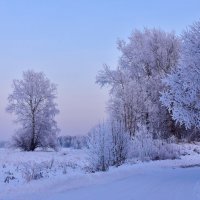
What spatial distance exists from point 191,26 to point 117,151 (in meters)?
7.33

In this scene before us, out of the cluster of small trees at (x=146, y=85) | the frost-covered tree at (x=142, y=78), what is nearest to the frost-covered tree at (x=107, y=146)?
the cluster of small trees at (x=146, y=85)

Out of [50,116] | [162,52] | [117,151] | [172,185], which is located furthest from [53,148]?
[172,185]

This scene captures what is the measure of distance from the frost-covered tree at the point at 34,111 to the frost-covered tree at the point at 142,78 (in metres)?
6.31

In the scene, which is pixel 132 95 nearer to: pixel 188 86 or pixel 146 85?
pixel 146 85

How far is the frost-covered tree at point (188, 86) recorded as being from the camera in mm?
20844

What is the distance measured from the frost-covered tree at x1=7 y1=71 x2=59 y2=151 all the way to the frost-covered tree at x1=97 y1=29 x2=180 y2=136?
631 cm

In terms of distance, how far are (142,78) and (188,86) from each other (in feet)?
78.4

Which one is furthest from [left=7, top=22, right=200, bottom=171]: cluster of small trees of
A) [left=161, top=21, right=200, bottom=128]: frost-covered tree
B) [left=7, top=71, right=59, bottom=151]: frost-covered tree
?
[left=161, top=21, right=200, bottom=128]: frost-covered tree

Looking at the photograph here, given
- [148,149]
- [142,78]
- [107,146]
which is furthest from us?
[142,78]

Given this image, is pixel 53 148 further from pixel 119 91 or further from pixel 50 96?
pixel 119 91

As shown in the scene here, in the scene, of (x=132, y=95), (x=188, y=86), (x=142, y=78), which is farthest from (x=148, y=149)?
(x=142, y=78)

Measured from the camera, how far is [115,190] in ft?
43.5

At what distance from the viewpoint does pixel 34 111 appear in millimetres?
46688

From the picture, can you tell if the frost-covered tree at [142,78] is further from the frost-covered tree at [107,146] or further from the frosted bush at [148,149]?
the frost-covered tree at [107,146]
